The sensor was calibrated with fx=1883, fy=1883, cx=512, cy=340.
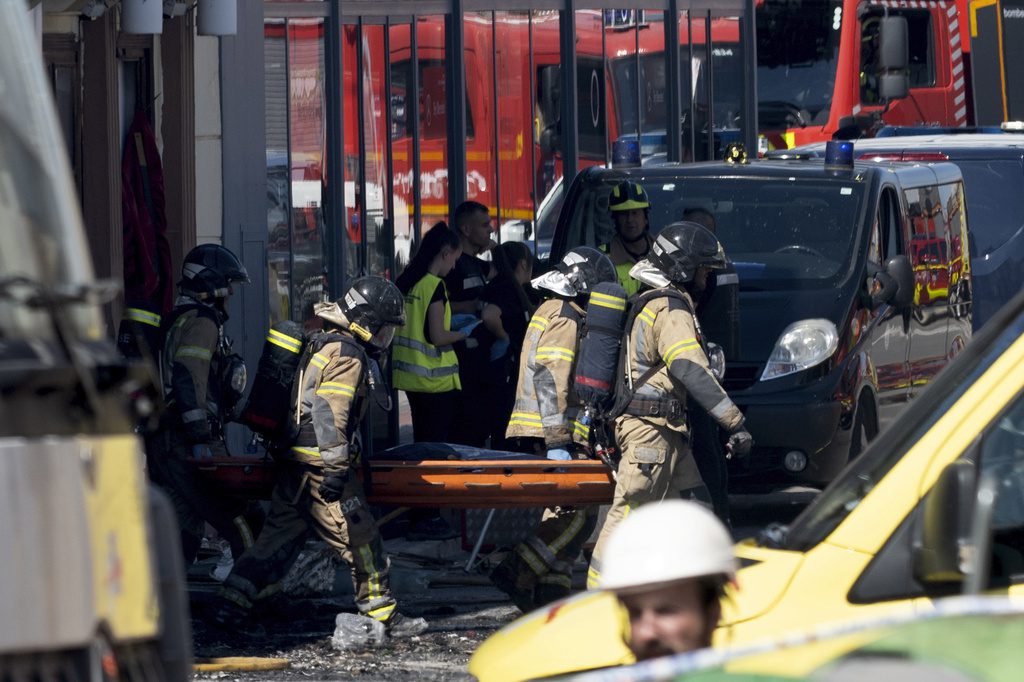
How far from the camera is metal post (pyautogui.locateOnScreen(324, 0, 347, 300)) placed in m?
12.0

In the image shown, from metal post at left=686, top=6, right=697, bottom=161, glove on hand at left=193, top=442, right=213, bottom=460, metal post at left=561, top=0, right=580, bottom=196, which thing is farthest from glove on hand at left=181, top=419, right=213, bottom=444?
metal post at left=686, top=6, right=697, bottom=161

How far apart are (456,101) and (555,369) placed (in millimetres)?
4279

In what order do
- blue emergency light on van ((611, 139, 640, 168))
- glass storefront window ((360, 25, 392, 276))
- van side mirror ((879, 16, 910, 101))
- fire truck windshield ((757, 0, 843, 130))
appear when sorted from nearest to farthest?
blue emergency light on van ((611, 139, 640, 168))
glass storefront window ((360, 25, 392, 276))
van side mirror ((879, 16, 910, 101))
fire truck windshield ((757, 0, 843, 130))

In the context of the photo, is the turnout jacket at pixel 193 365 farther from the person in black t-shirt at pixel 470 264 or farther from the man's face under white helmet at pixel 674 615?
the man's face under white helmet at pixel 674 615

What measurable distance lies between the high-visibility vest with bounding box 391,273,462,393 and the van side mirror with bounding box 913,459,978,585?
6.83 metres

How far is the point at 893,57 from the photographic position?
16.7m

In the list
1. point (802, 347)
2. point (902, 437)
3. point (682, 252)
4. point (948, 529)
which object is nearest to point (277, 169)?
point (802, 347)

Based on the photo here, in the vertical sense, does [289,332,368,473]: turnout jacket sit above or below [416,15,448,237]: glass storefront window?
below

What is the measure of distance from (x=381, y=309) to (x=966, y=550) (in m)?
4.87

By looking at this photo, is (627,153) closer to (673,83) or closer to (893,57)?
(673,83)

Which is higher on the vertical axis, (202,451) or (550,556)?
(202,451)

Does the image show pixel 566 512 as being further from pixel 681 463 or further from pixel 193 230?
pixel 193 230

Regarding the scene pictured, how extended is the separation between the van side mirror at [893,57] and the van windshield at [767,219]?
598 cm

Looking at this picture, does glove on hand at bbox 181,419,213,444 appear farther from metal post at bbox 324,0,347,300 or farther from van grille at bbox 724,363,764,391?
metal post at bbox 324,0,347,300
